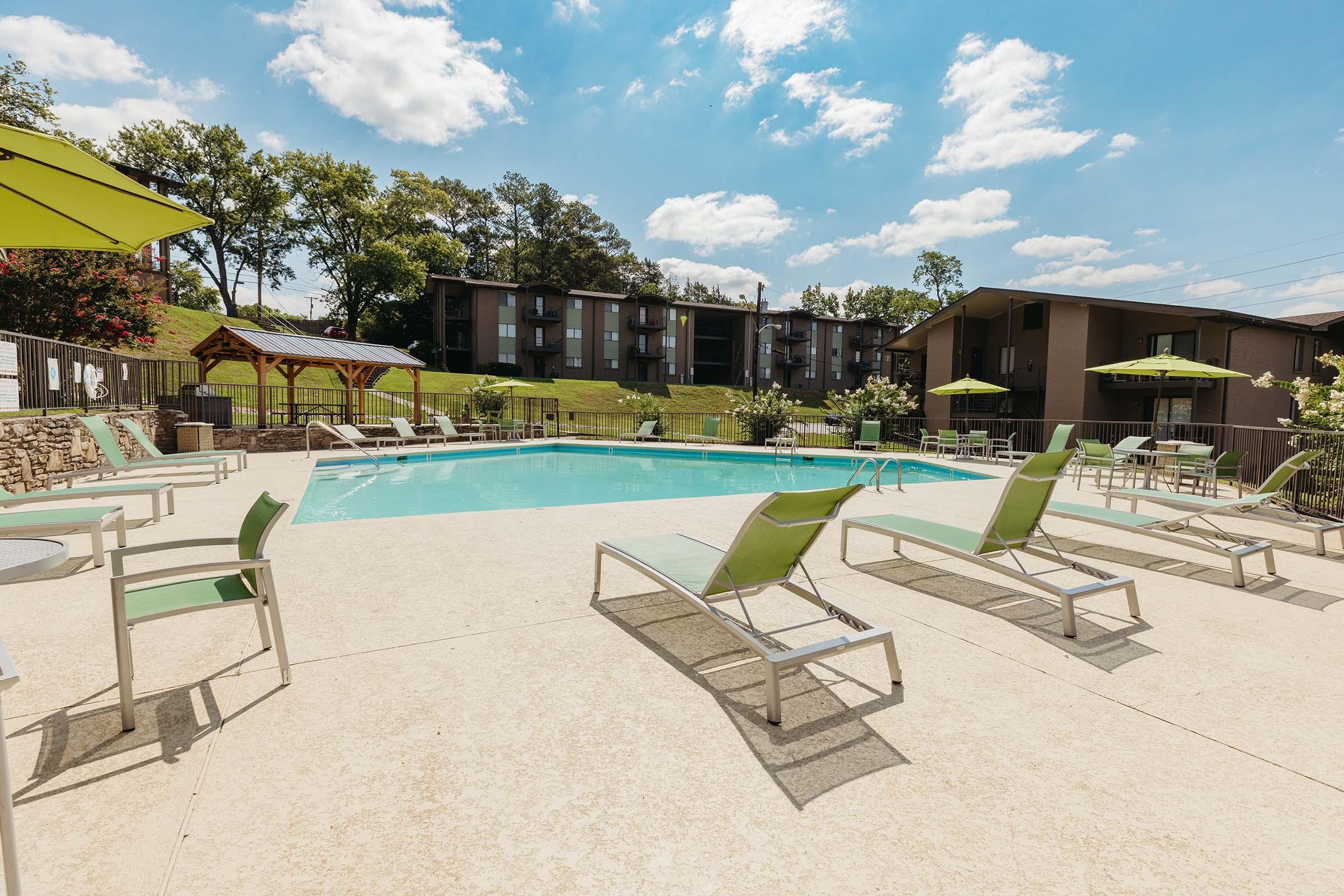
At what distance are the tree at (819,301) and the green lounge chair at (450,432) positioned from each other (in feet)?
197

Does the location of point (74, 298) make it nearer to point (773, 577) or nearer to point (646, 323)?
point (773, 577)

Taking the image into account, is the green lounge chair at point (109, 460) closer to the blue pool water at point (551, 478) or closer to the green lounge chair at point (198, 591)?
the blue pool water at point (551, 478)

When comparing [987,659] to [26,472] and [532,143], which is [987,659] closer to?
[26,472]

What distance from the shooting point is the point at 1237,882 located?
169 cm

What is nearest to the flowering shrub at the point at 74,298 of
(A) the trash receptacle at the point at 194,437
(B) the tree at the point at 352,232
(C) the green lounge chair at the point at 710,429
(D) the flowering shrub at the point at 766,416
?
(A) the trash receptacle at the point at 194,437

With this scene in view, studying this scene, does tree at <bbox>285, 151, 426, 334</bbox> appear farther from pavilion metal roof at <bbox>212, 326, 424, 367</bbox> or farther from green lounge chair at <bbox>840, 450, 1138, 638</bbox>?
green lounge chair at <bbox>840, 450, 1138, 638</bbox>

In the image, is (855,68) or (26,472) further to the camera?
(855,68)

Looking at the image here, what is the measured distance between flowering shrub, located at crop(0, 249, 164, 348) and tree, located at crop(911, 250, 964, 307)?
69.8 metres

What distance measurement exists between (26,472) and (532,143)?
923 inches

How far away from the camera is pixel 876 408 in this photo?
22578 mm

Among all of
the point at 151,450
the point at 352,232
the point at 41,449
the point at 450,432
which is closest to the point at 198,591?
the point at 151,450

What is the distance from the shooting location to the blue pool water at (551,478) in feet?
32.9

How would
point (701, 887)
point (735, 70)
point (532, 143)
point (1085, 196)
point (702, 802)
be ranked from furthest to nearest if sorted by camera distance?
point (1085, 196)
point (532, 143)
point (735, 70)
point (702, 802)
point (701, 887)

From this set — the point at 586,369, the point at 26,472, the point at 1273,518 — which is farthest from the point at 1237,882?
the point at 586,369
